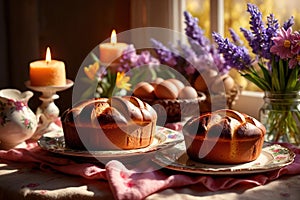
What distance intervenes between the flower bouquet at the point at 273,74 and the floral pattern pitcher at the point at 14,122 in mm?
473

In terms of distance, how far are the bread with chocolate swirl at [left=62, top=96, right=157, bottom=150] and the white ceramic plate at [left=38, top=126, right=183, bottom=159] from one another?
0.02 metres

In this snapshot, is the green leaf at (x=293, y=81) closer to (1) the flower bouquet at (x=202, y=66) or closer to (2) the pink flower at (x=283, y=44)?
(2) the pink flower at (x=283, y=44)

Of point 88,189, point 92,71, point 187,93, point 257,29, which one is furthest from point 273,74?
point 92,71

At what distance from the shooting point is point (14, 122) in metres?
1.32

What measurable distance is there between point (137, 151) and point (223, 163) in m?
0.18

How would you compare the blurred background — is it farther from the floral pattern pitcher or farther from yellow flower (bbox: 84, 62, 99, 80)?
the floral pattern pitcher

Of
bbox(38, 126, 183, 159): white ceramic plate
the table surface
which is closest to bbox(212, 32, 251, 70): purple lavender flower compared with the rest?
bbox(38, 126, 183, 159): white ceramic plate

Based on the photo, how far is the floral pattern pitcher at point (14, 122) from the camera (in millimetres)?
1317

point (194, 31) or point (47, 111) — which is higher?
point (194, 31)

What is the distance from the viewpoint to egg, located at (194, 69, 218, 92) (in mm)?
1665

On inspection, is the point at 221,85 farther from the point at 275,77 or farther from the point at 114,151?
the point at 114,151

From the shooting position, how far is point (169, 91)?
1.54 m

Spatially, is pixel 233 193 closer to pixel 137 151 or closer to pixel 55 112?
pixel 137 151

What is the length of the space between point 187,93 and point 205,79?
14 cm
